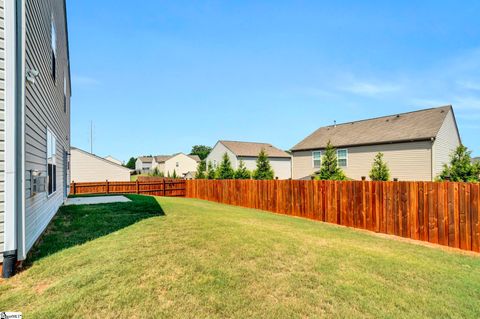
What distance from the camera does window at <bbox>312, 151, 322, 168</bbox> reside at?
23.4 meters

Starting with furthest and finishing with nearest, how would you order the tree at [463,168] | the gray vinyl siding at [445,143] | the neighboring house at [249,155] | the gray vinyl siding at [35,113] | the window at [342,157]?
1. the neighboring house at [249,155]
2. the window at [342,157]
3. the gray vinyl siding at [445,143]
4. the tree at [463,168]
5. the gray vinyl siding at [35,113]

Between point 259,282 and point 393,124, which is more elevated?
point 393,124

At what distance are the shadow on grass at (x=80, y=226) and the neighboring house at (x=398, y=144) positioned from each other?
56.0ft

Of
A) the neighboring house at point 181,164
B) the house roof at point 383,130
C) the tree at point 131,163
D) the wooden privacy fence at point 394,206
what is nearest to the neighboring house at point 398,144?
the house roof at point 383,130

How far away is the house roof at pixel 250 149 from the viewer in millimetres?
34344

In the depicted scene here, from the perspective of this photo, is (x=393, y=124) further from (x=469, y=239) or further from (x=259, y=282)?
(x=259, y=282)

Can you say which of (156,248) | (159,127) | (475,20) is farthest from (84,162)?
(475,20)

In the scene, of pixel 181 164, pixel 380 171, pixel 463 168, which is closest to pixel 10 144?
pixel 463 168

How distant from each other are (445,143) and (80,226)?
2125 cm

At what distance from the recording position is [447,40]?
11484 millimetres

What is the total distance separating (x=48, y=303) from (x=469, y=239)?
9.06m

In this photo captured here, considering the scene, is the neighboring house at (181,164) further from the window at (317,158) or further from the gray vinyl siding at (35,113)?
the gray vinyl siding at (35,113)

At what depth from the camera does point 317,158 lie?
23.6 meters

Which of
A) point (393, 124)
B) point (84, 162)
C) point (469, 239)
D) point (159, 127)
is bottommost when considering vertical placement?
point (469, 239)
